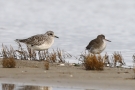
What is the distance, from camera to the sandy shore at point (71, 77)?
13461mm

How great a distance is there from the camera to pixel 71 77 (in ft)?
48.2

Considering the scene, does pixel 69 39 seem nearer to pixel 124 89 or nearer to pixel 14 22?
pixel 14 22

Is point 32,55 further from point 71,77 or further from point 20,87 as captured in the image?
point 20,87

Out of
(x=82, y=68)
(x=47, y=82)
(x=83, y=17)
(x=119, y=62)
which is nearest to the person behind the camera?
(x=47, y=82)

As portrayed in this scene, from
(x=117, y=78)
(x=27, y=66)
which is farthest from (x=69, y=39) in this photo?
(x=117, y=78)

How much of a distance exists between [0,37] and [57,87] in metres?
15.4

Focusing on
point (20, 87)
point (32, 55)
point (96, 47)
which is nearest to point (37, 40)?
point (32, 55)

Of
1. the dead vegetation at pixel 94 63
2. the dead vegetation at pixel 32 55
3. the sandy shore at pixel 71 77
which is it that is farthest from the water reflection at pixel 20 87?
the dead vegetation at pixel 32 55

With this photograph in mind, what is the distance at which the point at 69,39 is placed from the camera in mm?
28281

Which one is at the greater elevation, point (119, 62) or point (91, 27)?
point (91, 27)

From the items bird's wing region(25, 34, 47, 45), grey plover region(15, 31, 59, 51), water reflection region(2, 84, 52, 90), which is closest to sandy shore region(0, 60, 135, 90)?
A: water reflection region(2, 84, 52, 90)

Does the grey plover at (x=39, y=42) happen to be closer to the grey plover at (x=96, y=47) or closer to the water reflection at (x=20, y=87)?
the grey plover at (x=96, y=47)

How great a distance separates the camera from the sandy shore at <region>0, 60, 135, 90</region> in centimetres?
1346

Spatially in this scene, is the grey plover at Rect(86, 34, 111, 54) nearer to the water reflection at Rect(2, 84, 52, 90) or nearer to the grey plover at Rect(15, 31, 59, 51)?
the grey plover at Rect(15, 31, 59, 51)
